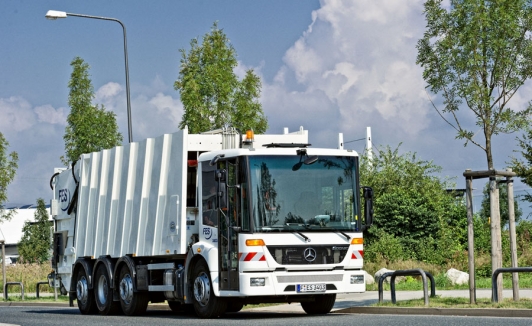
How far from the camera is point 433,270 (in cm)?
3073

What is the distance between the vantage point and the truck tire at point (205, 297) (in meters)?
17.6

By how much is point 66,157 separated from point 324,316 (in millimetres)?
20469

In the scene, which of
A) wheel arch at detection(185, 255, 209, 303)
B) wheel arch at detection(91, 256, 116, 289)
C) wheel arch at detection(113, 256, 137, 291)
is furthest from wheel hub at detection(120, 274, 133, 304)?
wheel arch at detection(185, 255, 209, 303)

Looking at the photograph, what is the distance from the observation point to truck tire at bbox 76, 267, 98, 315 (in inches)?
875

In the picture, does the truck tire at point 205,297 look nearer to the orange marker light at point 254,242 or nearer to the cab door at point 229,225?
the cab door at point 229,225

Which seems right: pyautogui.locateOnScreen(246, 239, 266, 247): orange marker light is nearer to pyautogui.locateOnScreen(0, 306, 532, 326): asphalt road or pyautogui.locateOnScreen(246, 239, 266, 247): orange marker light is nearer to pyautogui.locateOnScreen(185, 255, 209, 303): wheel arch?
pyautogui.locateOnScreen(0, 306, 532, 326): asphalt road

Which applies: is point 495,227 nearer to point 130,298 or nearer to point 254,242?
point 254,242

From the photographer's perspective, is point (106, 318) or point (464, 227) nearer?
point (106, 318)

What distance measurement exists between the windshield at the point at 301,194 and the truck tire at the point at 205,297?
150cm

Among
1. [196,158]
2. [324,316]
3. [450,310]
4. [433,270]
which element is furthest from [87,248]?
[433,270]

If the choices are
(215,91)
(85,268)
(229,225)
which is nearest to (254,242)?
(229,225)

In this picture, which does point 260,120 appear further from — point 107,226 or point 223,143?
point 223,143

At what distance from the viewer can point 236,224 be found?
17.2 metres

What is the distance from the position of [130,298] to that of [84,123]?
1594 centimetres
